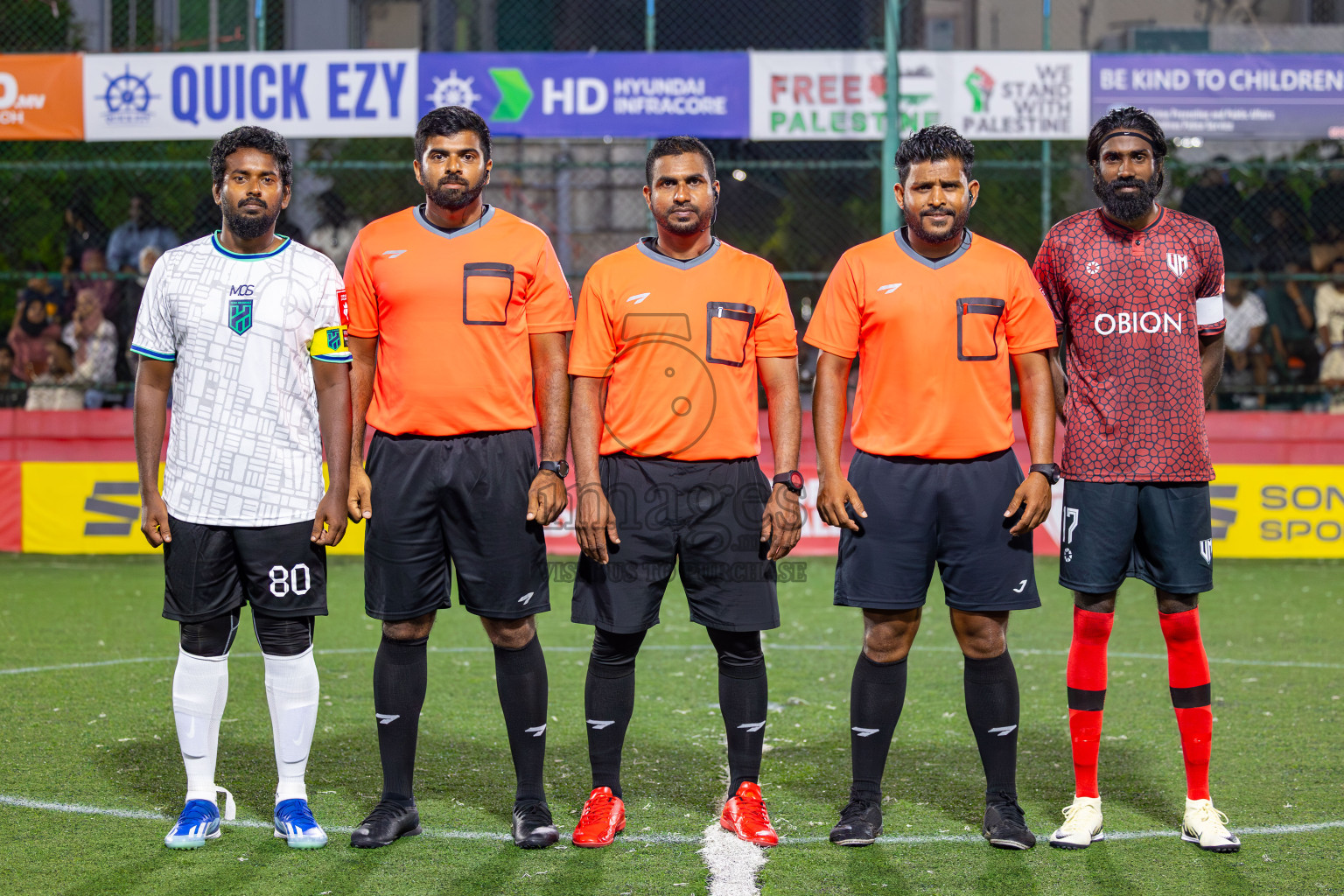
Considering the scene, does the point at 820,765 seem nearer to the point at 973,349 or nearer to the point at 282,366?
the point at 973,349

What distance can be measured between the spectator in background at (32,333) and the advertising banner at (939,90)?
22.0 feet

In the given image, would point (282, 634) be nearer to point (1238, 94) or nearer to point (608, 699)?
point (608, 699)

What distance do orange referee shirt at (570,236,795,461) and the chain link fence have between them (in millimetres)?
7710

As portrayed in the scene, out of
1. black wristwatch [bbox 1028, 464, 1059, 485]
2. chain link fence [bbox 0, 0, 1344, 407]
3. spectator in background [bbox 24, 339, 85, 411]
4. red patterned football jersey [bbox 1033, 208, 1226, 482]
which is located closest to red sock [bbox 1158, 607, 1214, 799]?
red patterned football jersey [bbox 1033, 208, 1226, 482]

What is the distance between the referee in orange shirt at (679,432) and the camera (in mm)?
4227

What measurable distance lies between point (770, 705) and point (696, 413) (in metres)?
2.39

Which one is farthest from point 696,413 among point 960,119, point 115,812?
point 960,119

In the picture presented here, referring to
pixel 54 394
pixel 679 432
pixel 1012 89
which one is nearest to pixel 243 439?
pixel 679 432

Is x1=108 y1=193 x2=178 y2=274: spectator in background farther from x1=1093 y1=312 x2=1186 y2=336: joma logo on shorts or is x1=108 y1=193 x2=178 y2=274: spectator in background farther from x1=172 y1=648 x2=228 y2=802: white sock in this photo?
x1=1093 y1=312 x2=1186 y2=336: joma logo on shorts

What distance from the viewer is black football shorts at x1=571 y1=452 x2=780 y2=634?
167 inches

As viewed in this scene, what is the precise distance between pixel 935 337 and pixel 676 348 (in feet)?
2.61

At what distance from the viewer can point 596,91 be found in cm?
1204

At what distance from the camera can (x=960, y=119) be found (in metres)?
12.0

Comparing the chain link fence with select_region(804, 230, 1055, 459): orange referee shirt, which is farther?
the chain link fence
